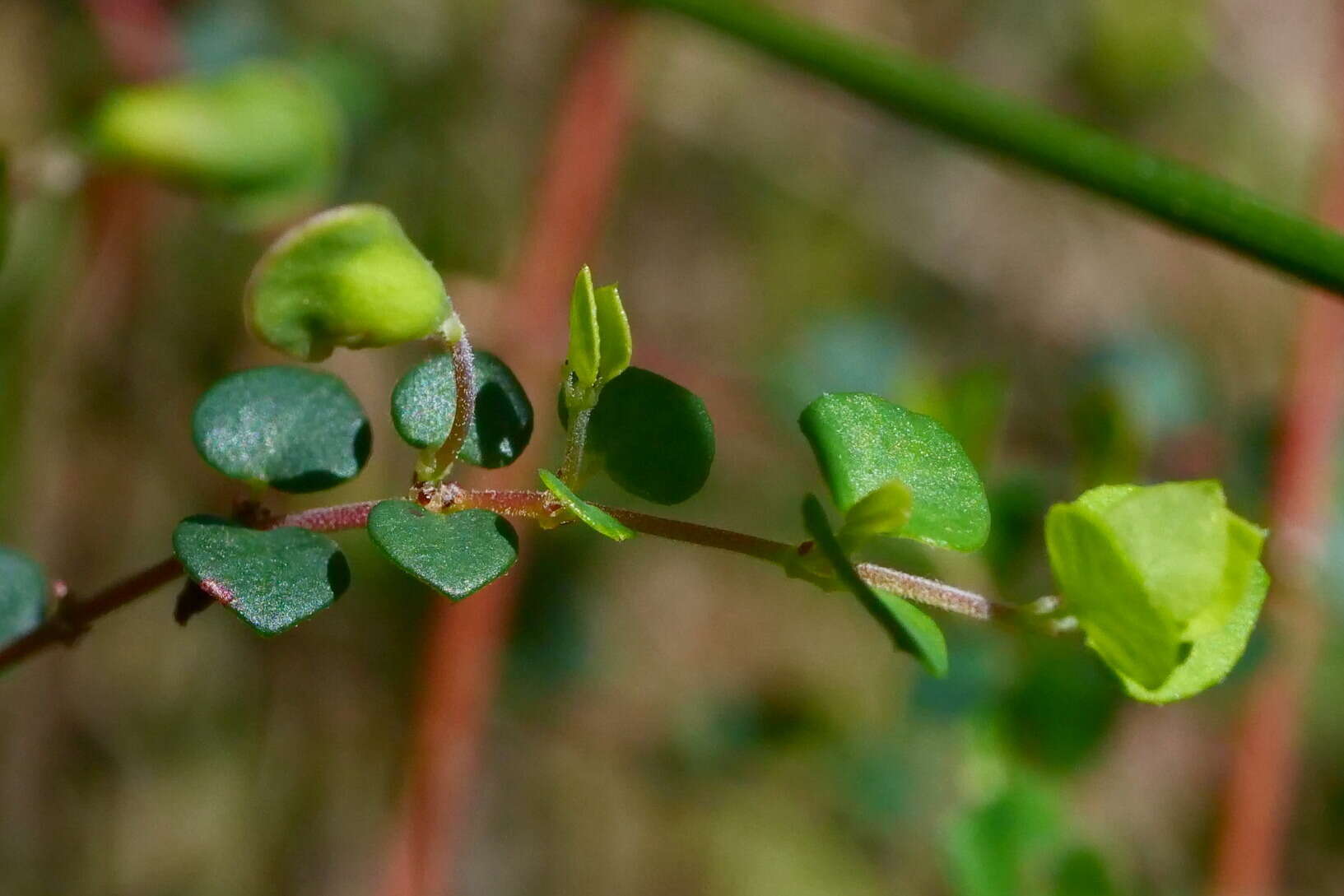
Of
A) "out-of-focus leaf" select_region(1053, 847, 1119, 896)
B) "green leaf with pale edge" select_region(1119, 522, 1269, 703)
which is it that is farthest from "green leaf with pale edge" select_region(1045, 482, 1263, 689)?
"out-of-focus leaf" select_region(1053, 847, 1119, 896)

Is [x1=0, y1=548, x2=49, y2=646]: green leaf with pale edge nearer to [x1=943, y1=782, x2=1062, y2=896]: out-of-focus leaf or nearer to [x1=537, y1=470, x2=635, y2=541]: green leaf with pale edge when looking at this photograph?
[x1=537, y1=470, x2=635, y2=541]: green leaf with pale edge

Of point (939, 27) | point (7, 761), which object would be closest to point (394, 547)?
point (7, 761)

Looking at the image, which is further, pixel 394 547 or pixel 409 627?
pixel 409 627

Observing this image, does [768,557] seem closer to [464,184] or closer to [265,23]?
[265,23]

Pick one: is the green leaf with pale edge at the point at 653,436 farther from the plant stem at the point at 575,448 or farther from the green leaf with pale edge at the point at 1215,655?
the green leaf with pale edge at the point at 1215,655

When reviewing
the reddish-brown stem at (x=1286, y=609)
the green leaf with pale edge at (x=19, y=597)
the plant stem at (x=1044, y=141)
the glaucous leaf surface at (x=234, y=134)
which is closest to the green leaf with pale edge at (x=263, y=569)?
the green leaf with pale edge at (x=19, y=597)

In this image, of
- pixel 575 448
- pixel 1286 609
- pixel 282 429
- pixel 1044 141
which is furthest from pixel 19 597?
pixel 1286 609

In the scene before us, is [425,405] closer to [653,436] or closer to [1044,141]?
[653,436]
